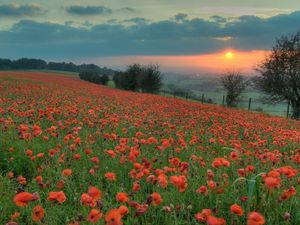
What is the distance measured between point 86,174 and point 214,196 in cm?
189

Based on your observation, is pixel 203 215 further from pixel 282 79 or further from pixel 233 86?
pixel 233 86

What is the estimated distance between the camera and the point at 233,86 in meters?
48.2

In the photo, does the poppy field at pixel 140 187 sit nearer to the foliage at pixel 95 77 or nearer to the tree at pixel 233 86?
the tree at pixel 233 86

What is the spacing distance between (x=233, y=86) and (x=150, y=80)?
17.5 metres

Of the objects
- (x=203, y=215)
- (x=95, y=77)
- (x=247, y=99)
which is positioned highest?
(x=203, y=215)

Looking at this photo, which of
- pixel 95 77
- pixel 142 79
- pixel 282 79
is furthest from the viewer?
pixel 95 77

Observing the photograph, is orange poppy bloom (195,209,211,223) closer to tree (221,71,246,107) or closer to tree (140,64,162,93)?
tree (221,71,246,107)

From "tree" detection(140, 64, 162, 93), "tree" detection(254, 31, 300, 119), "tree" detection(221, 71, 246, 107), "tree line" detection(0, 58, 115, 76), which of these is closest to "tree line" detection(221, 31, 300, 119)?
"tree" detection(254, 31, 300, 119)

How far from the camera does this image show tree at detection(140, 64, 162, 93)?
62.2 meters

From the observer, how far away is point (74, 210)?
364 cm

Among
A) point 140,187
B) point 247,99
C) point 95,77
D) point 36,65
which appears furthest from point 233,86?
point 36,65

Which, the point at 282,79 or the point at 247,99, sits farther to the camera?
the point at 247,99

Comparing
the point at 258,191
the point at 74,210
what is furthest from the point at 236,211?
the point at 74,210

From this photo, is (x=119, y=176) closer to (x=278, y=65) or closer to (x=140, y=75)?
(x=278, y=65)
